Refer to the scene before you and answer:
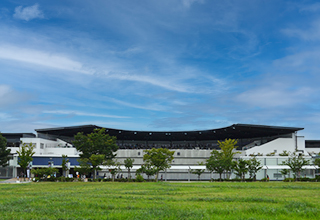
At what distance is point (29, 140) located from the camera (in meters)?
65.4

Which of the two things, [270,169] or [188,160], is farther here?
[188,160]

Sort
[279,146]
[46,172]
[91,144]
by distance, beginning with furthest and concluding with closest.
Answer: [279,146] < [91,144] < [46,172]

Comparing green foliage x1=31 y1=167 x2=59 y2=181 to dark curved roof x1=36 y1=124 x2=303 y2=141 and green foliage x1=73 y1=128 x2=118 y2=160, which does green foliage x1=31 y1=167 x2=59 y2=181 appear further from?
dark curved roof x1=36 y1=124 x2=303 y2=141

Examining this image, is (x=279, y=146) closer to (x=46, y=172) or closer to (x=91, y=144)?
(x=91, y=144)

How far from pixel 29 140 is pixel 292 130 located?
56.5 meters

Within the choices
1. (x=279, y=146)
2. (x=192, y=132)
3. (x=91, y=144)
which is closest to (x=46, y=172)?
(x=91, y=144)

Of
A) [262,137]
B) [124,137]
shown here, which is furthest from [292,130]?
[124,137]

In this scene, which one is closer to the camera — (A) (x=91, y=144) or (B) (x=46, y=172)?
(B) (x=46, y=172)

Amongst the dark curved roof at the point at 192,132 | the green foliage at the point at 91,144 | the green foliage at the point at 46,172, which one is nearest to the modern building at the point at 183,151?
the dark curved roof at the point at 192,132

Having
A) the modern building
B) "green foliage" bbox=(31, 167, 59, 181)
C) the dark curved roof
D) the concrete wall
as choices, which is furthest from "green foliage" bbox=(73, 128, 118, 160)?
the concrete wall

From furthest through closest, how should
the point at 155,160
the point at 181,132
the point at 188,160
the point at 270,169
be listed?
the point at 181,132
the point at 188,160
the point at 270,169
the point at 155,160

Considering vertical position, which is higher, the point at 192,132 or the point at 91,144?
the point at 192,132

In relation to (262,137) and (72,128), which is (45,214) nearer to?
(72,128)

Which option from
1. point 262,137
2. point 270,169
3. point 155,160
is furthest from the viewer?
point 262,137
